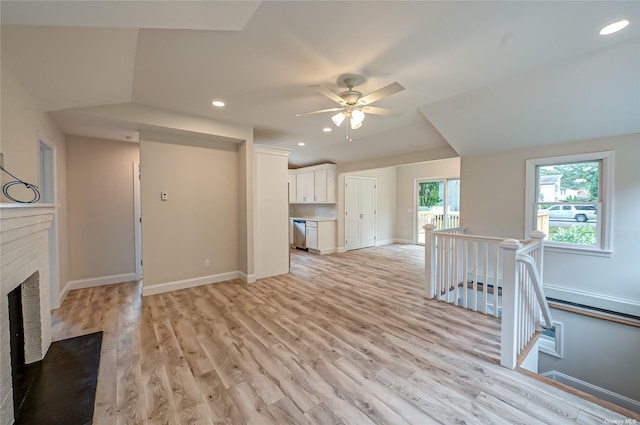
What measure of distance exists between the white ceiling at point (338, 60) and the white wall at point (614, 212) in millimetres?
234

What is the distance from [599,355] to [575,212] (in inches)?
72.5

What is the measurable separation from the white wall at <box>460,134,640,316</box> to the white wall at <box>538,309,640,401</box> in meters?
0.30

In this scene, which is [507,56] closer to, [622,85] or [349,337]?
[622,85]

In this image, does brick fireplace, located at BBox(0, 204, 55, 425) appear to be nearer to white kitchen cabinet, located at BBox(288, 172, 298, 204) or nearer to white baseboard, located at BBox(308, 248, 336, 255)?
white baseboard, located at BBox(308, 248, 336, 255)

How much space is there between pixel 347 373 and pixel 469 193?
386 centimetres

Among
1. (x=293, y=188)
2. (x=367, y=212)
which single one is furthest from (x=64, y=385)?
(x=367, y=212)

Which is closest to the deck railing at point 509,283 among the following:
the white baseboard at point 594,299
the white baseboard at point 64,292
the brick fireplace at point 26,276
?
the white baseboard at point 594,299

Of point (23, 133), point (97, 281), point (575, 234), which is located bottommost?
point (97, 281)

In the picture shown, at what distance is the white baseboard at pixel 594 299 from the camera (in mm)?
3184

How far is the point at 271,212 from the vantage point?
4617 millimetres

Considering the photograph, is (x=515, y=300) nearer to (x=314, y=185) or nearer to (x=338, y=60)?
(x=338, y=60)

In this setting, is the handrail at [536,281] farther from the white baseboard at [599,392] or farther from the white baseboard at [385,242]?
the white baseboard at [385,242]

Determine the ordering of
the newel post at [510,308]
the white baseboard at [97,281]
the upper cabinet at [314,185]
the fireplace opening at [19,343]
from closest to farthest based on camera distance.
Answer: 1. the fireplace opening at [19,343]
2. the newel post at [510,308]
3. the white baseboard at [97,281]
4. the upper cabinet at [314,185]

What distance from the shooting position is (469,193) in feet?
15.0
